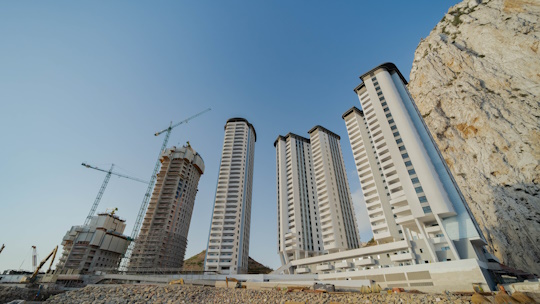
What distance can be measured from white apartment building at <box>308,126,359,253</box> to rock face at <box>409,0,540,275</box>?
34938mm

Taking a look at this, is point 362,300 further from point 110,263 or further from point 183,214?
point 110,263

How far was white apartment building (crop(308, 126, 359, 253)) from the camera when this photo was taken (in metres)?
71.3

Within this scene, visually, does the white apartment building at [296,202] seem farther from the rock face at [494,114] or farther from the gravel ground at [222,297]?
the gravel ground at [222,297]

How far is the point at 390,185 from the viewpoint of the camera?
53594 mm

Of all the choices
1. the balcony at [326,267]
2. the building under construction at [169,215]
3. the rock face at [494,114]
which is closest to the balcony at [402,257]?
the balcony at [326,267]

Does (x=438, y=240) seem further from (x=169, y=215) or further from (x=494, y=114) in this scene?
(x=169, y=215)

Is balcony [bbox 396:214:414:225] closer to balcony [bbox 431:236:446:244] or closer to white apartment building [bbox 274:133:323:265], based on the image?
balcony [bbox 431:236:446:244]

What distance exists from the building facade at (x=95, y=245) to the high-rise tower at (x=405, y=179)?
9754 centimetres

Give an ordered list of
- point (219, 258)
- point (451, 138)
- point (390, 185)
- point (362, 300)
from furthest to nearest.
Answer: point (219, 258) → point (451, 138) → point (390, 185) → point (362, 300)

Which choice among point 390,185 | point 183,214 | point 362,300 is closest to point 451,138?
point 390,185

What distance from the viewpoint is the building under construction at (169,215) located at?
71456 mm

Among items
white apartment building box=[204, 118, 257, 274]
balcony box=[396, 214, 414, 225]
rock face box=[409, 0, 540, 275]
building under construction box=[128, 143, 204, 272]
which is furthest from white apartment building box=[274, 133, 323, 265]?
rock face box=[409, 0, 540, 275]

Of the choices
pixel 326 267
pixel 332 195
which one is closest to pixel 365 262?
pixel 326 267

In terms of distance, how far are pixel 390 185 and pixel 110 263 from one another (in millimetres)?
108830
